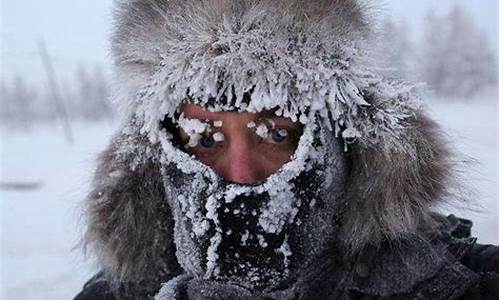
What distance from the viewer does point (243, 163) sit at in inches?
50.5

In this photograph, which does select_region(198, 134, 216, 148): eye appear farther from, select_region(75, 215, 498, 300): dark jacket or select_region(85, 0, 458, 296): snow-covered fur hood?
select_region(75, 215, 498, 300): dark jacket

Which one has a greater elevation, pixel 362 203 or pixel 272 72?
pixel 272 72

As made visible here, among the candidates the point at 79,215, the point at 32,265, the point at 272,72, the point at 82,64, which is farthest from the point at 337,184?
the point at 82,64

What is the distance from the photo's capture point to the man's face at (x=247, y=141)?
1273 millimetres

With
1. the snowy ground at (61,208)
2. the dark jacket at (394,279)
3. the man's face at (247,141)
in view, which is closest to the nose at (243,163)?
the man's face at (247,141)

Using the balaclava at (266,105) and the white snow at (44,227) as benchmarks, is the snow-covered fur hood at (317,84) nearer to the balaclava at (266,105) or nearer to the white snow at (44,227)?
the balaclava at (266,105)

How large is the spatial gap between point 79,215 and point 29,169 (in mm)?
13009

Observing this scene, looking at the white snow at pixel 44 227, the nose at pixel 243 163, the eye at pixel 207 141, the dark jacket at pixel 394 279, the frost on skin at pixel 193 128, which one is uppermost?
the frost on skin at pixel 193 128

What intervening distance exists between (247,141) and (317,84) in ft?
0.70

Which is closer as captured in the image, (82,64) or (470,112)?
(470,112)

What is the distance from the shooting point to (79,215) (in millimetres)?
1624

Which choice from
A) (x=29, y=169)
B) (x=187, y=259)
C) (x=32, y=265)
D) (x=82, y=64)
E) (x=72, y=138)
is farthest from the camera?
(x=82, y=64)

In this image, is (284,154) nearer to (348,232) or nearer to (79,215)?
(348,232)

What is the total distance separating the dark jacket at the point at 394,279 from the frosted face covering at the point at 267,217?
0.14 ft
